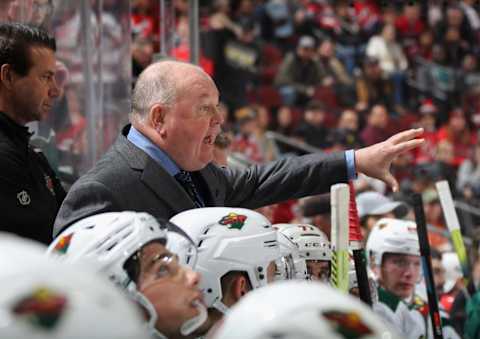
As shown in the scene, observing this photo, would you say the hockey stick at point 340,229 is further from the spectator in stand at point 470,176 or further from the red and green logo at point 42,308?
the spectator in stand at point 470,176

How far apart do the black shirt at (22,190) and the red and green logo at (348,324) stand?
7.24ft

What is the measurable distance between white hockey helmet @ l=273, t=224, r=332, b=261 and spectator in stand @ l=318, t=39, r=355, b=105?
11.8 meters

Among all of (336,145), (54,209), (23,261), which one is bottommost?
(336,145)

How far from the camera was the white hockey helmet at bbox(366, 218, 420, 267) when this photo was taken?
7172mm

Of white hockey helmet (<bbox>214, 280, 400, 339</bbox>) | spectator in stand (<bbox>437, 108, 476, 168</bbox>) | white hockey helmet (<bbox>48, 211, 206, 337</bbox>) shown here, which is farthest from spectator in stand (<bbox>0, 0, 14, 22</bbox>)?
spectator in stand (<bbox>437, 108, 476, 168</bbox>)

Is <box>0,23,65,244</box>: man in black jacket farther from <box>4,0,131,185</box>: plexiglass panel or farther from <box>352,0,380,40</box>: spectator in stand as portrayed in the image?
<box>352,0,380,40</box>: spectator in stand

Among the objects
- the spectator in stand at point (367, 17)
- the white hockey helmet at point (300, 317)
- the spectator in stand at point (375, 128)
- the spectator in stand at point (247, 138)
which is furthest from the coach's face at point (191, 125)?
the spectator in stand at point (367, 17)

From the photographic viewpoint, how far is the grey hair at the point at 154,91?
4902 mm

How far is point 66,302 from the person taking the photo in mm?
2432

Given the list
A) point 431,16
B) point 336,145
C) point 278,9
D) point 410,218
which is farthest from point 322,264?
point 431,16

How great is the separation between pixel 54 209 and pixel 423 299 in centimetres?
303

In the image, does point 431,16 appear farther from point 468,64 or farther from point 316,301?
point 316,301

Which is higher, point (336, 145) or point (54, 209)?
point (54, 209)

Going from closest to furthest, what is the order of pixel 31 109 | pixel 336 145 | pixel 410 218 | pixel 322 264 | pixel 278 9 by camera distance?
pixel 31 109 → pixel 322 264 → pixel 410 218 → pixel 336 145 → pixel 278 9
